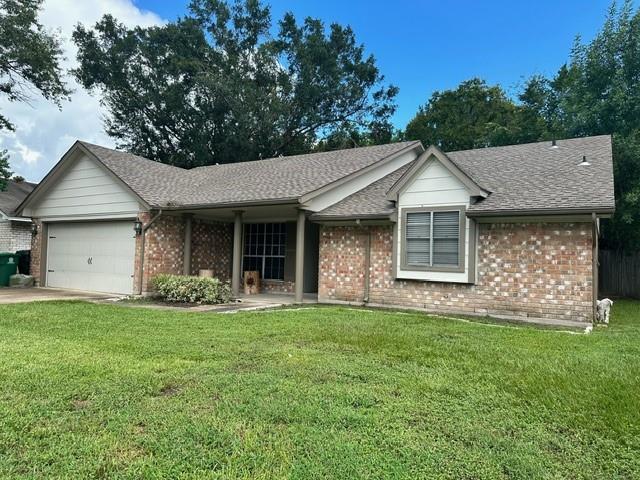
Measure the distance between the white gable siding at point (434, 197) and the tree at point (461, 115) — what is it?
18.6m

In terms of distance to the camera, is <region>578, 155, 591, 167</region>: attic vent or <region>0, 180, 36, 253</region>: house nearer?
<region>578, 155, 591, 167</region>: attic vent

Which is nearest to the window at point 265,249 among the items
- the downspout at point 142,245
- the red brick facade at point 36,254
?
the downspout at point 142,245

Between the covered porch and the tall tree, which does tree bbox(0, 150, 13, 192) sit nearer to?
the covered porch

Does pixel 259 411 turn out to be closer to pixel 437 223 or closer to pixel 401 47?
pixel 437 223

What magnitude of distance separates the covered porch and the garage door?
5.61 ft

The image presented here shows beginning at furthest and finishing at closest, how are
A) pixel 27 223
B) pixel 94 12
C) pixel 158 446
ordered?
pixel 94 12 → pixel 27 223 → pixel 158 446

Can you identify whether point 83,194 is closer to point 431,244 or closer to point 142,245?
point 142,245

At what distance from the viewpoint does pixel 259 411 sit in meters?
3.62

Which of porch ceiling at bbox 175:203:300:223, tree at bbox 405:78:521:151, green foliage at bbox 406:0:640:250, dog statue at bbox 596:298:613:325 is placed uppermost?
tree at bbox 405:78:521:151

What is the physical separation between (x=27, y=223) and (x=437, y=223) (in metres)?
21.1

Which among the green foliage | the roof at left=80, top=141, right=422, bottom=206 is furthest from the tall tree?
the roof at left=80, top=141, right=422, bottom=206

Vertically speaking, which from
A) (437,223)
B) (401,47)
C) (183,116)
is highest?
(401,47)

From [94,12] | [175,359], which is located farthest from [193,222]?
[94,12]

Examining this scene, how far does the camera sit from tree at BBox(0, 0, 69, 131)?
61.5 feet
